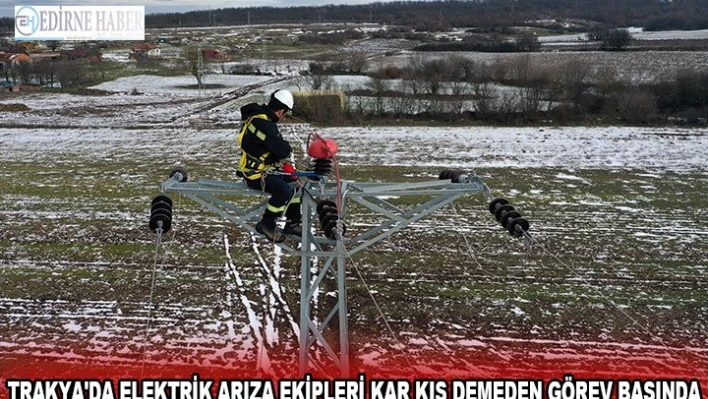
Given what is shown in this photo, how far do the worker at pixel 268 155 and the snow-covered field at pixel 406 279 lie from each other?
3430 millimetres

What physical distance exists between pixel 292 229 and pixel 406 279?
5.14 meters

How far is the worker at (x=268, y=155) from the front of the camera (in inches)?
246

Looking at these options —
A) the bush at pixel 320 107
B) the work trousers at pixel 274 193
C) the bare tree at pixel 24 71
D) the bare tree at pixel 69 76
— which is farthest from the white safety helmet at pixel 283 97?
the bare tree at pixel 24 71

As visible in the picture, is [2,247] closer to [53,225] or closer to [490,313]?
[53,225]

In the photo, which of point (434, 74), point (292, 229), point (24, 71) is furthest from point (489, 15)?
point (292, 229)

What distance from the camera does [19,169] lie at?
69.6ft

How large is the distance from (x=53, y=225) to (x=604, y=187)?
1808 cm

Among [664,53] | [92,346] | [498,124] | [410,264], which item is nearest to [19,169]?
[92,346]

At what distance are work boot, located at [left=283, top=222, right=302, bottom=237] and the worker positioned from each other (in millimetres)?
293

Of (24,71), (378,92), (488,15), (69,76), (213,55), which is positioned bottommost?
(378,92)

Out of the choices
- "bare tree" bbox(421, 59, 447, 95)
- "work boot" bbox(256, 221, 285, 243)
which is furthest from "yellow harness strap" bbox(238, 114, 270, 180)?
"bare tree" bbox(421, 59, 447, 95)

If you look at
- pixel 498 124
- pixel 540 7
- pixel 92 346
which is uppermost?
pixel 540 7

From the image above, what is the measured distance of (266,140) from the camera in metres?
6.24

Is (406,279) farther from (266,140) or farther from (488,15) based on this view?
(488,15)
